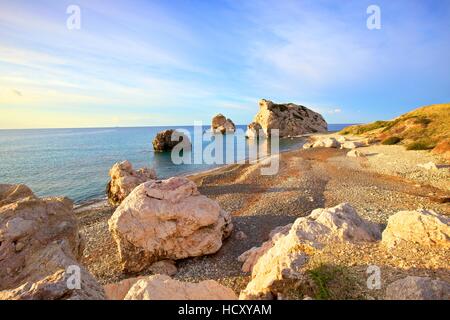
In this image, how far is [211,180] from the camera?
33656 mm

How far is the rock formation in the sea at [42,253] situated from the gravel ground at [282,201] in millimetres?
5062

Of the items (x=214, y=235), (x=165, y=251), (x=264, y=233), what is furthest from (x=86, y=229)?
(x=264, y=233)

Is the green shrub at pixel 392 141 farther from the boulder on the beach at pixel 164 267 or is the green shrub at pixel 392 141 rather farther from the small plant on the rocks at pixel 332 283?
the small plant on the rocks at pixel 332 283

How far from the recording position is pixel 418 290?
17.5ft

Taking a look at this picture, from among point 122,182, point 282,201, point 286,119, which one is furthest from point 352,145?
point 286,119

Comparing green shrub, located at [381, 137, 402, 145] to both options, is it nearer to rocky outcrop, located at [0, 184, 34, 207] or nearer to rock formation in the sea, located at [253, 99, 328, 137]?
rocky outcrop, located at [0, 184, 34, 207]

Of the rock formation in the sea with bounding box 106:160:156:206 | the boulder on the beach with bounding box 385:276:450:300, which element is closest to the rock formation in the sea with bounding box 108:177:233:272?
the boulder on the beach with bounding box 385:276:450:300

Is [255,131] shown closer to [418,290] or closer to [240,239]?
[240,239]

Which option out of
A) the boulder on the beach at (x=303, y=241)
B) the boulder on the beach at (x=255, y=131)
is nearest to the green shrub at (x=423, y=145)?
the boulder on the beach at (x=303, y=241)

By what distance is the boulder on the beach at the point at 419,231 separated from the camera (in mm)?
7816

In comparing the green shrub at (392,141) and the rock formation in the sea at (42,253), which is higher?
the green shrub at (392,141)

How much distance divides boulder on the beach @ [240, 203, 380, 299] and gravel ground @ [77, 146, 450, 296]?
0.90 m

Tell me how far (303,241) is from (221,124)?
153 meters
